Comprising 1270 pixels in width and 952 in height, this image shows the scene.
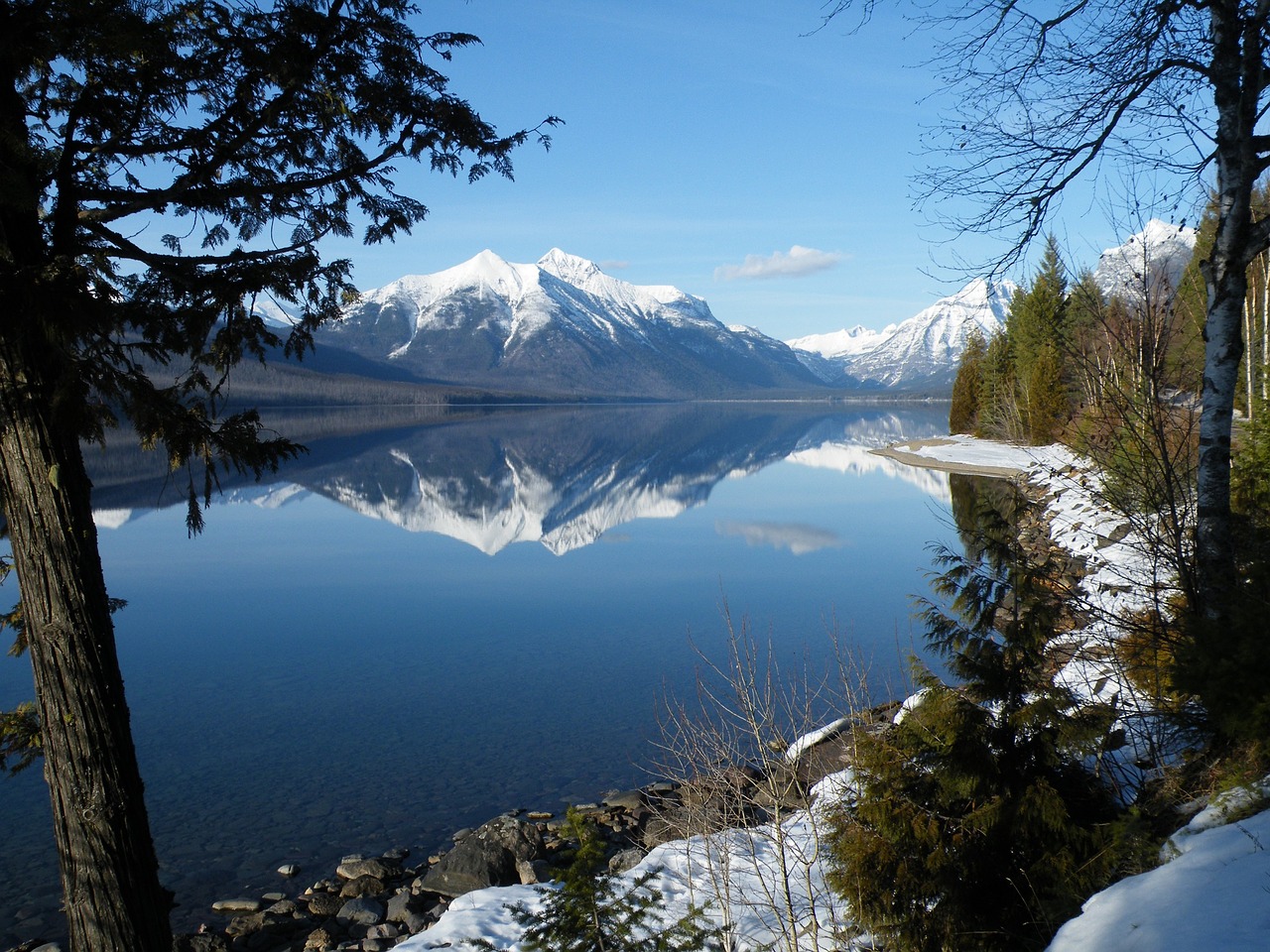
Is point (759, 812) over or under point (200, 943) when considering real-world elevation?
under

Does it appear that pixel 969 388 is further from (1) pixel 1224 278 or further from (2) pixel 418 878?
(2) pixel 418 878

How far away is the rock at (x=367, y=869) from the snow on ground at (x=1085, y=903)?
1.18 metres

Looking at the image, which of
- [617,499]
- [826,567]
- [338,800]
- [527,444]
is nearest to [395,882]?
[338,800]

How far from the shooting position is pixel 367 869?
8.46 m

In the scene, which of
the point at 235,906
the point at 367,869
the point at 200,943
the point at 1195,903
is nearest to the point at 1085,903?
the point at 1195,903

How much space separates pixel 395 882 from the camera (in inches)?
329

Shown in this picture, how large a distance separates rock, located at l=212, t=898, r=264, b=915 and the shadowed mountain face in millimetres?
18184

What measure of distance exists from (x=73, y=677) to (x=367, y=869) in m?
4.55

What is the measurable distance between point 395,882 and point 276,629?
10.1 meters

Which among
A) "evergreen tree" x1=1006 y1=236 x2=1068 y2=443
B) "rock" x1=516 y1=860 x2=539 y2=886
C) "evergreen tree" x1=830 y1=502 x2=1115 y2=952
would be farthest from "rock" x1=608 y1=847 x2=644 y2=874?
"evergreen tree" x1=1006 y1=236 x2=1068 y2=443

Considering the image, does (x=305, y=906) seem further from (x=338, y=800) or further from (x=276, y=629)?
(x=276, y=629)

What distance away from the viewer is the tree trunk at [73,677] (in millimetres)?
4648

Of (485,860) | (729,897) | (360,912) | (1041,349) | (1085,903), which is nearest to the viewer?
(1085,903)

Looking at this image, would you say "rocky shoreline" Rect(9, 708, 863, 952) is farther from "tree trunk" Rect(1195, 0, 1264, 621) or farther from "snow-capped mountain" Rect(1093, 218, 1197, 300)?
"snow-capped mountain" Rect(1093, 218, 1197, 300)
